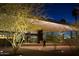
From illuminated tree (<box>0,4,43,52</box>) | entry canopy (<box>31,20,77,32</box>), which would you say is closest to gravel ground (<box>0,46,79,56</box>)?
illuminated tree (<box>0,4,43,52</box>)

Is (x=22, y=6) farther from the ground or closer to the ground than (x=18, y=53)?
farther from the ground

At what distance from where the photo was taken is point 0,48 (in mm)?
1975

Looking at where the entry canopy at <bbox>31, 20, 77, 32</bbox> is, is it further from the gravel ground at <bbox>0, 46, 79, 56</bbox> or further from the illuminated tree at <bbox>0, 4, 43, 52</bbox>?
the gravel ground at <bbox>0, 46, 79, 56</bbox>

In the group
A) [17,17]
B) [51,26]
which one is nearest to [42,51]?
[51,26]

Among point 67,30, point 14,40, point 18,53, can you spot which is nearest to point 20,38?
→ point 14,40

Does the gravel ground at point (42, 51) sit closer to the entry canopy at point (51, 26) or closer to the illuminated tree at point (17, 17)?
the illuminated tree at point (17, 17)

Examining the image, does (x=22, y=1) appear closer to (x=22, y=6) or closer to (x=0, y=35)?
(x=22, y=6)

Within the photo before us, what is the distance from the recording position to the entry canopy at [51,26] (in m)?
1.98

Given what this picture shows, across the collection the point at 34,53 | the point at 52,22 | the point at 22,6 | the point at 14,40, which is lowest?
the point at 34,53

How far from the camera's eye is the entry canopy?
6.50 ft

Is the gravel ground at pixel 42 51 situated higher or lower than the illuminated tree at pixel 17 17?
lower

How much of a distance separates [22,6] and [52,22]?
1.56 ft

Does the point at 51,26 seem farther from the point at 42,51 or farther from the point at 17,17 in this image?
the point at 17,17

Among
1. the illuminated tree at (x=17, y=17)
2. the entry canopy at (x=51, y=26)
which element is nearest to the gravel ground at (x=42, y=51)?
the illuminated tree at (x=17, y=17)
